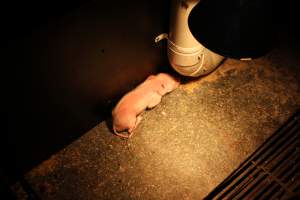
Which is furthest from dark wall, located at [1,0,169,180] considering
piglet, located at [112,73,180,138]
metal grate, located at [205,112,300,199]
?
metal grate, located at [205,112,300,199]

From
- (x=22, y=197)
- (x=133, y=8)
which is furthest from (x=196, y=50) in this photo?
(x=22, y=197)

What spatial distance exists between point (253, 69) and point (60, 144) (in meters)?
3.34

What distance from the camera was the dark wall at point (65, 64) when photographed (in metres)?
2.44

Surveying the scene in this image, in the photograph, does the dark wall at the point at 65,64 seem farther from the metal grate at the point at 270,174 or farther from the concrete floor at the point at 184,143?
the metal grate at the point at 270,174

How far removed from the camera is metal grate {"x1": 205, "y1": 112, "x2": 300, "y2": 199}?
3312mm

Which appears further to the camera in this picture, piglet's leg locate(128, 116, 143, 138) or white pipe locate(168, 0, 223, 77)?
piglet's leg locate(128, 116, 143, 138)

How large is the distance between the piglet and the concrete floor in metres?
0.15

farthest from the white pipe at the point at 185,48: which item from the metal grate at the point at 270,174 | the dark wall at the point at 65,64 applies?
the metal grate at the point at 270,174

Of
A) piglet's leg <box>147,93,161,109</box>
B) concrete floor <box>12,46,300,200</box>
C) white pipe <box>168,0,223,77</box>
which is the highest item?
white pipe <box>168,0,223,77</box>

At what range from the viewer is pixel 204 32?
1325 millimetres

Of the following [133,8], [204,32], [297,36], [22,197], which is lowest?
[22,197]

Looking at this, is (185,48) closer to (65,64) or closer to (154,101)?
(154,101)

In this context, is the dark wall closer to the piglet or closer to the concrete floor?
the piglet

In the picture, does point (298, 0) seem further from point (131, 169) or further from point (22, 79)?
point (22, 79)
